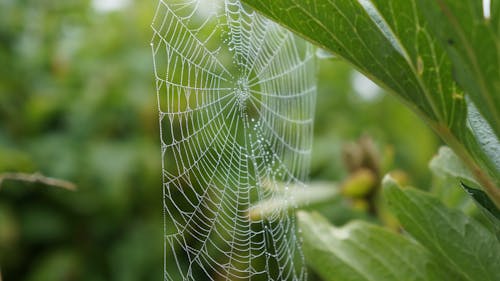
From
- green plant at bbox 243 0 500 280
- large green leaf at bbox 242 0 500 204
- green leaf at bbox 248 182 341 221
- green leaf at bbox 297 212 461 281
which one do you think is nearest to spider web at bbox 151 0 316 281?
green leaf at bbox 248 182 341 221

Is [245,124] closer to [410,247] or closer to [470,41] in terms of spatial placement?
[410,247]

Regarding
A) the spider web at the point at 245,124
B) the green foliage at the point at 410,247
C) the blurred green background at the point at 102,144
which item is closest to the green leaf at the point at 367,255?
the green foliage at the point at 410,247

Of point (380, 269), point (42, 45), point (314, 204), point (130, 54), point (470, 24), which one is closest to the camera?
point (470, 24)

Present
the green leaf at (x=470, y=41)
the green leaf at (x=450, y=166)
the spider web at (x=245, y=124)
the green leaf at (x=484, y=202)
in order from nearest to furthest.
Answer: the green leaf at (x=470, y=41), the green leaf at (x=484, y=202), the green leaf at (x=450, y=166), the spider web at (x=245, y=124)

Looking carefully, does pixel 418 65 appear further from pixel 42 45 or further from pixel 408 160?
pixel 42 45

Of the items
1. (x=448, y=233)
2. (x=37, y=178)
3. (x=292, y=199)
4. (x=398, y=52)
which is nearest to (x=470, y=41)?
(x=398, y=52)

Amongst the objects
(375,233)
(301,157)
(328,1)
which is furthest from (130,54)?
(328,1)

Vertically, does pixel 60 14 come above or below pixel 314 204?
above

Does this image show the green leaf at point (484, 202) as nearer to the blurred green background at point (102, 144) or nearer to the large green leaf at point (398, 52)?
the large green leaf at point (398, 52)
